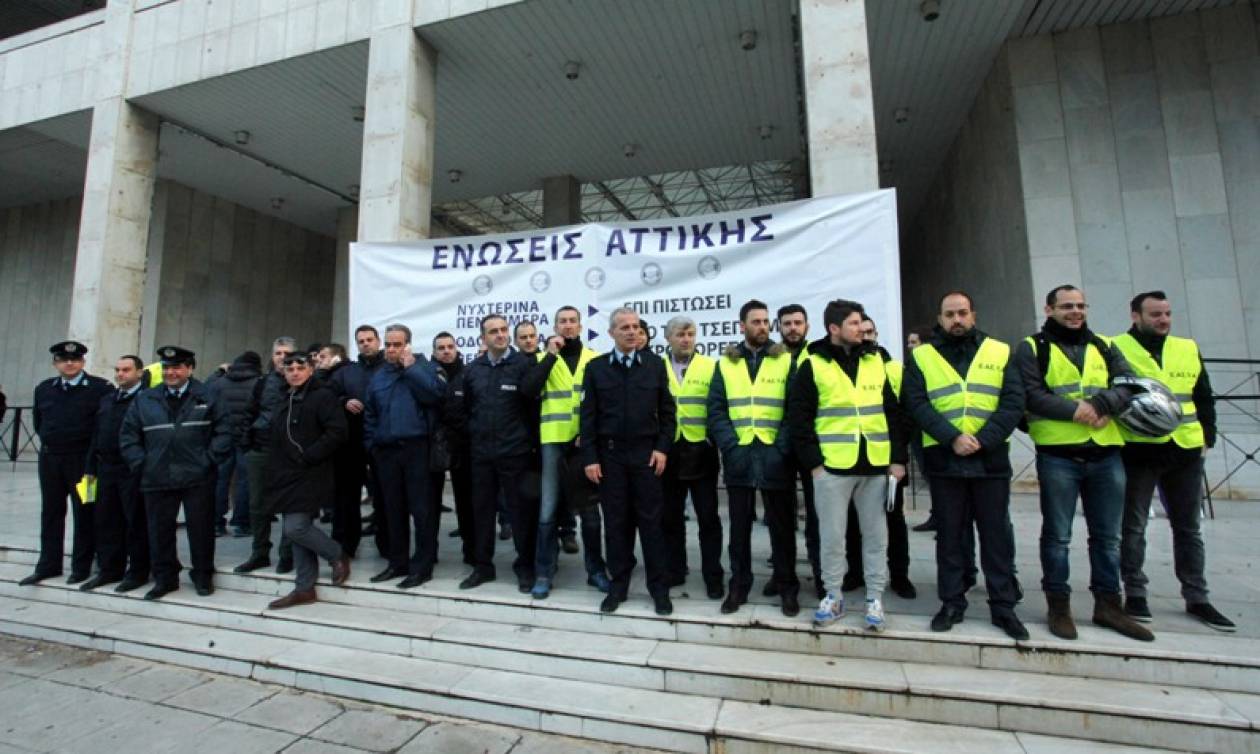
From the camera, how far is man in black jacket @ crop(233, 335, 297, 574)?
4906 millimetres

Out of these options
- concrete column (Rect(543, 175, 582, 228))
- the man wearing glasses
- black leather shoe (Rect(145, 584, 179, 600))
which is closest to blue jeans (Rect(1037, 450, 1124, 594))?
the man wearing glasses

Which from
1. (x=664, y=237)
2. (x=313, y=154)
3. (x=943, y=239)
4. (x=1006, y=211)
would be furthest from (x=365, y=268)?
(x=943, y=239)

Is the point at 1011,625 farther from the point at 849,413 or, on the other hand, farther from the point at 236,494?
the point at 236,494

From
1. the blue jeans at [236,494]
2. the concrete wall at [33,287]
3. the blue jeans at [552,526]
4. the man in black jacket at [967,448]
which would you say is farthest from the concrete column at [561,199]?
the concrete wall at [33,287]

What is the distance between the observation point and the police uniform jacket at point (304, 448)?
14.4ft

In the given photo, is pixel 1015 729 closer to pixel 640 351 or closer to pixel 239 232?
pixel 640 351

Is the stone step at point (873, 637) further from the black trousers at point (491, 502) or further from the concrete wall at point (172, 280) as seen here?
the concrete wall at point (172, 280)

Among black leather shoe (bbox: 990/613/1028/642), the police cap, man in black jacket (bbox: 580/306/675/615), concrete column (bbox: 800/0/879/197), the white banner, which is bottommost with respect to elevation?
black leather shoe (bbox: 990/613/1028/642)

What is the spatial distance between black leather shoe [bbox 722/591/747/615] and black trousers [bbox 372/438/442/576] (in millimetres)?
2204

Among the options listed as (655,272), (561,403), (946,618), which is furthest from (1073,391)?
(655,272)

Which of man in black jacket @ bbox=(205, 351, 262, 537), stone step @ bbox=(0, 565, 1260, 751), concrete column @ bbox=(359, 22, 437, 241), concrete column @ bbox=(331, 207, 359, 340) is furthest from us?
concrete column @ bbox=(331, 207, 359, 340)

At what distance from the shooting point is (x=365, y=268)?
6.58 metres

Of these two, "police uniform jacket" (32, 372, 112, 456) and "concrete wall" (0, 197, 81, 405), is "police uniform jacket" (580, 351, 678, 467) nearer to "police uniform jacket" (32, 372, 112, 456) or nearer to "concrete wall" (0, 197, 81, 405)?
"police uniform jacket" (32, 372, 112, 456)

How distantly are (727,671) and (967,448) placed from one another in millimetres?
1752
